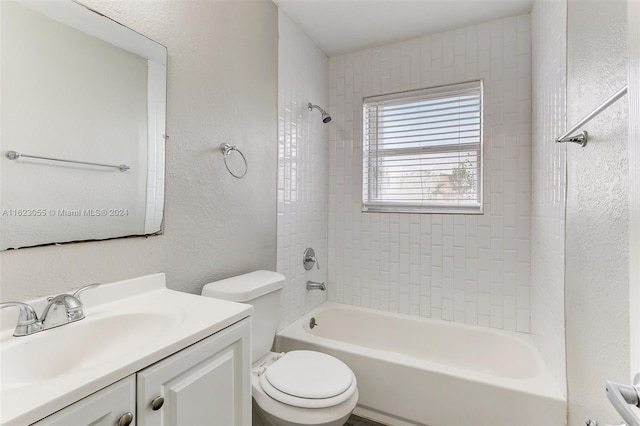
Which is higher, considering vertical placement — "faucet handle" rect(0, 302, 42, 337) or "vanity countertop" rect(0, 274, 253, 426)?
"faucet handle" rect(0, 302, 42, 337)

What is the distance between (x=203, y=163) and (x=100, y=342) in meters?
0.81

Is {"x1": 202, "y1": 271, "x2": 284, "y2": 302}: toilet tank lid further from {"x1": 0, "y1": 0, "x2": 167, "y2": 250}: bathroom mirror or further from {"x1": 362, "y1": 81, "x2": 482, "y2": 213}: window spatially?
{"x1": 362, "y1": 81, "x2": 482, "y2": 213}: window

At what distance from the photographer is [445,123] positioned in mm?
2287

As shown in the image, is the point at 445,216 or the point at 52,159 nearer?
the point at 52,159

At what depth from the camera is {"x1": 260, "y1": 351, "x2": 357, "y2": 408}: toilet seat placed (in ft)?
4.11

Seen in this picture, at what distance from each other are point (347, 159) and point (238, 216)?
4.01 ft

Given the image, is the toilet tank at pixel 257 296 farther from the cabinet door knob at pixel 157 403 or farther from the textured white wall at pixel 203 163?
the cabinet door knob at pixel 157 403

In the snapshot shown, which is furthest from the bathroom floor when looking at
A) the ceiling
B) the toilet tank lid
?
the ceiling

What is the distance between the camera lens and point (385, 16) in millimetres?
2027

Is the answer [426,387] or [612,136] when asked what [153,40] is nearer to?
[612,136]

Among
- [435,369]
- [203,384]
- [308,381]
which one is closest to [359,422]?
[435,369]

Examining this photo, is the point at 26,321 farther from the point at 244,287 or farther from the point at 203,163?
the point at 203,163

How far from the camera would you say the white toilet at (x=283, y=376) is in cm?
124

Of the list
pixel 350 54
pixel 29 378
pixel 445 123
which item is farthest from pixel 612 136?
pixel 350 54
